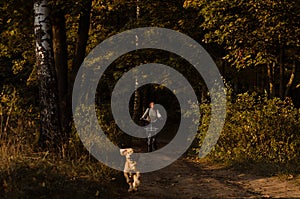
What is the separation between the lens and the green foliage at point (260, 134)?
53.6 feet

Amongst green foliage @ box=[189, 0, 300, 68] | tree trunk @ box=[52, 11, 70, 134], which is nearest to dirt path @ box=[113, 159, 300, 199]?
tree trunk @ box=[52, 11, 70, 134]

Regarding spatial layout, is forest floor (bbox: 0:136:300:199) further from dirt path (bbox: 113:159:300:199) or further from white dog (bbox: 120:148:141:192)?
white dog (bbox: 120:148:141:192)

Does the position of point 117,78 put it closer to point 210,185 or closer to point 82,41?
point 82,41

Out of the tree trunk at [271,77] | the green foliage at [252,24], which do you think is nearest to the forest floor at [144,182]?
the green foliage at [252,24]

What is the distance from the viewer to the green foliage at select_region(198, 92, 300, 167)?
16.3 metres

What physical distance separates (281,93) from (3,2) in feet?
45.1

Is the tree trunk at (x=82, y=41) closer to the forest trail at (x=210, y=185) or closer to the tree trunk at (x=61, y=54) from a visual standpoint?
the tree trunk at (x=61, y=54)

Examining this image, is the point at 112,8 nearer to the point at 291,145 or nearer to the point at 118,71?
the point at 118,71

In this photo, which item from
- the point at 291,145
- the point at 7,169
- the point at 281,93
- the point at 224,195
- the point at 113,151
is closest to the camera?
the point at 7,169

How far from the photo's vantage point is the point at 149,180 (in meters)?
12.9

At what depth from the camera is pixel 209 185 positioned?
1246 centimetres

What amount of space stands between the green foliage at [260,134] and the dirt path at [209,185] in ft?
4.77

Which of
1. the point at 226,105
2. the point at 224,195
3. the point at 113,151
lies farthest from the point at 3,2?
the point at 224,195

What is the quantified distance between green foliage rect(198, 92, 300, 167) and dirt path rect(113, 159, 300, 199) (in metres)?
1.45
